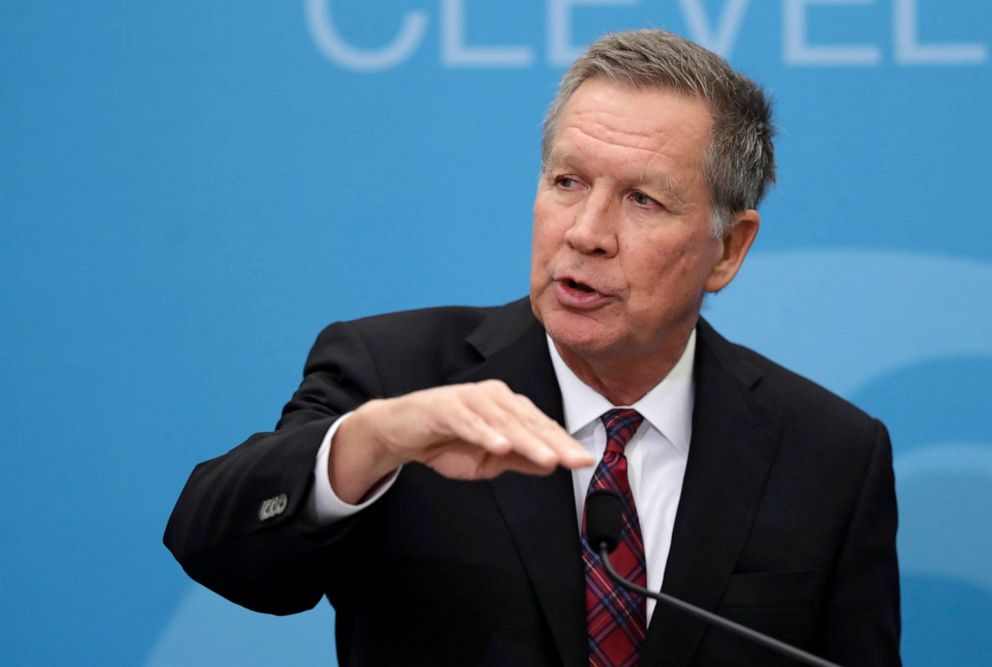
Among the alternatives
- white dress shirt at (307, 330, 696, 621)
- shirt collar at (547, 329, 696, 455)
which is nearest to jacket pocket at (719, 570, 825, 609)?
white dress shirt at (307, 330, 696, 621)

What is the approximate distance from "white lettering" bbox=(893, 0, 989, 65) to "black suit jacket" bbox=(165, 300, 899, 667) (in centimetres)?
79

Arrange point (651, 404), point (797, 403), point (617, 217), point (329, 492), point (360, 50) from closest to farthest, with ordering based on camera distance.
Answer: point (329, 492) → point (617, 217) → point (651, 404) → point (797, 403) → point (360, 50)

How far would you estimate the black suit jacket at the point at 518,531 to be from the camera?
1.77 m

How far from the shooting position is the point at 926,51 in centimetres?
258

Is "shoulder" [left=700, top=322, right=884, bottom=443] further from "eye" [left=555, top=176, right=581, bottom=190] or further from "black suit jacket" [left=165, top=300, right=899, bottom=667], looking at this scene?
"eye" [left=555, top=176, right=581, bottom=190]

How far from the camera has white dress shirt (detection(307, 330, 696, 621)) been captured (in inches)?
79.4

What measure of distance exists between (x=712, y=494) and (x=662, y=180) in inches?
19.5

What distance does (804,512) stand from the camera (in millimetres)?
2090

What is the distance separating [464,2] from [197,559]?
1261mm

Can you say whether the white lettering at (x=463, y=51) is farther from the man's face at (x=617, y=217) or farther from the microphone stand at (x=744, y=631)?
the microphone stand at (x=744, y=631)

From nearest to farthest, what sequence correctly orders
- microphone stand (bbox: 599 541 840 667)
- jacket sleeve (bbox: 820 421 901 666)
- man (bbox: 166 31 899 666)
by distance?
microphone stand (bbox: 599 541 840 667) → man (bbox: 166 31 899 666) → jacket sleeve (bbox: 820 421 901 666)

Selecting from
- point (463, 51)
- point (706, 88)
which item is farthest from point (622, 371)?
point (463, 51)

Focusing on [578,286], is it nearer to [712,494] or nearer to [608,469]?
[608,469]

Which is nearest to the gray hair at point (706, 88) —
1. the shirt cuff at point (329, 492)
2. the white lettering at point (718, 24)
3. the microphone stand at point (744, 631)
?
the white lettering at point (718, 24)
